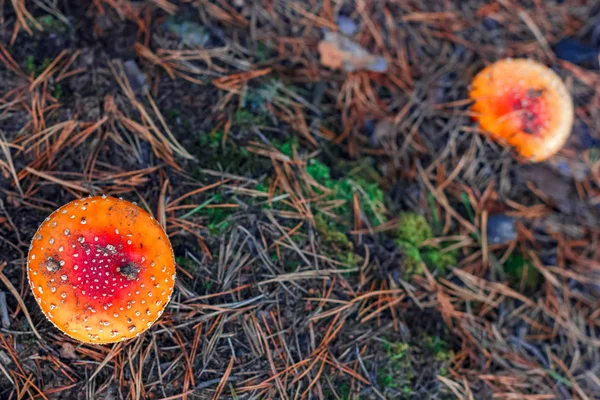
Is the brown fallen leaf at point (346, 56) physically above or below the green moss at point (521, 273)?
above

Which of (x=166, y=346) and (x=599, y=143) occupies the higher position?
(x=599, y=143)

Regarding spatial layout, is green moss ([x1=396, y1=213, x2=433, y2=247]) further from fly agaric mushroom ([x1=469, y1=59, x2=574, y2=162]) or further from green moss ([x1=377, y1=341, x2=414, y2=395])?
fly agaric mushroom ([x1=469, y1=59, x2=574, y2=162])

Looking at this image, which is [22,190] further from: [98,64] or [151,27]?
[151,27]

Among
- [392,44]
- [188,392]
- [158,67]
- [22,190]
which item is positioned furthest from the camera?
[392,44]

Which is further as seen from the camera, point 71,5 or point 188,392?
point 71,5

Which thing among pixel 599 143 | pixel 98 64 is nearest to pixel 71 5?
Result: pixel 98 64

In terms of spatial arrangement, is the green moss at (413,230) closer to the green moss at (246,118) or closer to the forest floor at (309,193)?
the forest floor at (309,193)

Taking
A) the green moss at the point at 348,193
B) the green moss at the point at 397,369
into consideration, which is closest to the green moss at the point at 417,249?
the green moss at the point at 348,193
